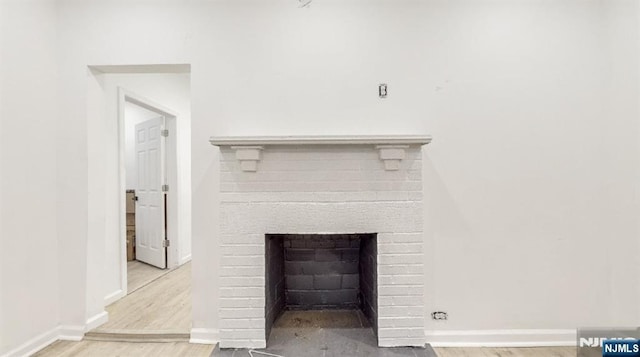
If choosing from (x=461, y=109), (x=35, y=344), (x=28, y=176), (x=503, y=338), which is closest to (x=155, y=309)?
(x=35, y=344)

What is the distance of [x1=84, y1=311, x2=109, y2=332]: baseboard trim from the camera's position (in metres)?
2.45

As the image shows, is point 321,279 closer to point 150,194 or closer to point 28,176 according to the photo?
point 28,176

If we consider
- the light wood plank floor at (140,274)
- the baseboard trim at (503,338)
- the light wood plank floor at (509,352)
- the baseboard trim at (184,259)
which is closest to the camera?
the light wood plank floor at (509,352)

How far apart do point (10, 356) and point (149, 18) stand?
242cm

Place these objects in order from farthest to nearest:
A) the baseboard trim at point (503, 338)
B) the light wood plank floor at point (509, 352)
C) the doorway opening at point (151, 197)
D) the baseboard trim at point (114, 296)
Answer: the doorway opening at point (151, 197) → the baseboard trim at point (114, 296) → the baseboard trim at point (503, 338) → the light wood plank floor at point (509, 352)

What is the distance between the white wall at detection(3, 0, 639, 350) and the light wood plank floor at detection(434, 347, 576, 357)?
15 centimetres

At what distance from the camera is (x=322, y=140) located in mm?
2135

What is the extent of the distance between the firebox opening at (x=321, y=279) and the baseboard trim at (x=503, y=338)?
550mm

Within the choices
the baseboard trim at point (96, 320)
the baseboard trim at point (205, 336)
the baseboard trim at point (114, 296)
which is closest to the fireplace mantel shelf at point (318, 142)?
the baseboard trim at point (205, 336)

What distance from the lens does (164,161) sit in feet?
13.9

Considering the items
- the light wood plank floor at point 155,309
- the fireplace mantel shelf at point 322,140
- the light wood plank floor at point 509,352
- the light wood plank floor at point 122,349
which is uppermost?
the fireplace mantel shelf at point 322,140

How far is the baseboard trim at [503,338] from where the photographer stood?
233cm

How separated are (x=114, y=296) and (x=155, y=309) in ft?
1.61

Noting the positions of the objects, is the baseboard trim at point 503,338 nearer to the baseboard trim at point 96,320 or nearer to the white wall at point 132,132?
the baseboard trim at point 96,320
